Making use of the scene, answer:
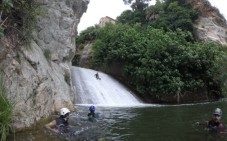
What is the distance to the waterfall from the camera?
21.7 metres

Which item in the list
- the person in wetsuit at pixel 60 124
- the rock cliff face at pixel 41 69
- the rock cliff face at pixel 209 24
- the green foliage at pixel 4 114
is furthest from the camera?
the rock cliff face at pixel 209 24

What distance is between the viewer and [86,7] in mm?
24031

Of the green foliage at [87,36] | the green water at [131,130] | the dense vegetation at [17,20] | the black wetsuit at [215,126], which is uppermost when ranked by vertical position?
the green foliage at [87,36]

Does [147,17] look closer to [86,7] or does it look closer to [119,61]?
[119,61]

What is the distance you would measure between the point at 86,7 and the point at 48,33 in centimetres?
709

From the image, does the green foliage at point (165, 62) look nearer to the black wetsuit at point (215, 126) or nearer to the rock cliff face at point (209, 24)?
the rock cliff face at point (209, 24)

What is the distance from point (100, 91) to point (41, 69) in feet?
35.8

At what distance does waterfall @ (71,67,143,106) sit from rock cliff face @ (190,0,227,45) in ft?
48.6

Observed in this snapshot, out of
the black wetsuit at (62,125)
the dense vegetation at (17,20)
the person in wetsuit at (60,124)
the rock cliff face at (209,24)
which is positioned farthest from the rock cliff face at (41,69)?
the rock cliff face at (209,24)

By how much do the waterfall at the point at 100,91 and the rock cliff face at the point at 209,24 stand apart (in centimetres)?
1480

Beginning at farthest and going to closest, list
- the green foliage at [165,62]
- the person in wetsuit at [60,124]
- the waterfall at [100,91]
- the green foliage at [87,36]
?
the green foliage at [87,36], the green foliage at [165,62], the waterfall at [100,91], the person in wetsuit at [60,124]

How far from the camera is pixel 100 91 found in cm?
2322

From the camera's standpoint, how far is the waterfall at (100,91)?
21.7 m

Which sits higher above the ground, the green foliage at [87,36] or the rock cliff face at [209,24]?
the rock cliff face at [209,24]
